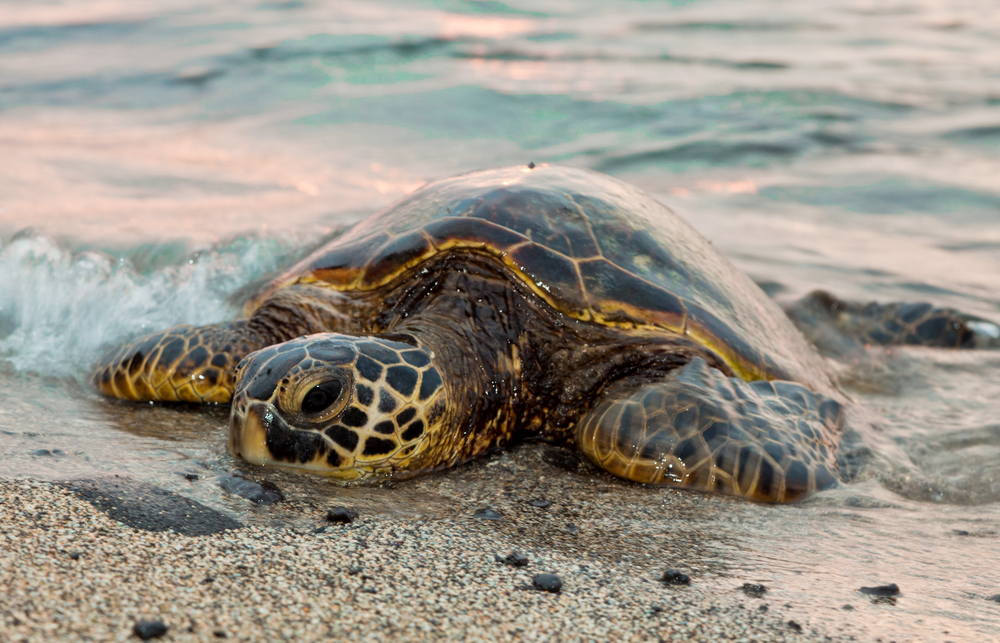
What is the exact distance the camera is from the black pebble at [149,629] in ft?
5.37

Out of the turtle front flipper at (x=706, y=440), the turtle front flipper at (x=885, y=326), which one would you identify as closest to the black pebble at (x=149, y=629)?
the turtle front flipper at (x=706, y=440)

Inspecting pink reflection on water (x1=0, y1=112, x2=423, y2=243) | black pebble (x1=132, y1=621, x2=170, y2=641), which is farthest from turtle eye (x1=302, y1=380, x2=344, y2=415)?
pink reflection on water (x1=0, y1=112, x2=423, y2=243)

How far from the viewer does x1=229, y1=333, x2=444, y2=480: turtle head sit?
2.75m

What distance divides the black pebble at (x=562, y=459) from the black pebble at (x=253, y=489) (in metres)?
1.09

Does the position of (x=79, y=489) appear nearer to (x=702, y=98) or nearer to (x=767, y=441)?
(x=767, y=441)

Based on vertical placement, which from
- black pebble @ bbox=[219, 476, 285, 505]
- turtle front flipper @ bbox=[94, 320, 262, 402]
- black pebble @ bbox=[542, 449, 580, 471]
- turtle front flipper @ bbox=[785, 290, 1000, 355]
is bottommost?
black pebble @ bbox=[219, 476, 285, 505]

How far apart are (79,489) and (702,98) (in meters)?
10.8

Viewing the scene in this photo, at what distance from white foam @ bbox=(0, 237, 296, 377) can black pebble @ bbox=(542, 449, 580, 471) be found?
86.0 inches

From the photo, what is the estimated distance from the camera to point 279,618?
180 centimetres

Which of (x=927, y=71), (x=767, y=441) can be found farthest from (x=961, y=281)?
(x=927, y=71)

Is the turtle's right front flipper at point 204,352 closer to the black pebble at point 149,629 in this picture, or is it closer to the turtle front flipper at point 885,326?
the black pebble at point 149,629

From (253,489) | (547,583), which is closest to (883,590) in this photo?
(547,583)

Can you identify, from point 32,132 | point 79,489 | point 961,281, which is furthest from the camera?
point 32,132

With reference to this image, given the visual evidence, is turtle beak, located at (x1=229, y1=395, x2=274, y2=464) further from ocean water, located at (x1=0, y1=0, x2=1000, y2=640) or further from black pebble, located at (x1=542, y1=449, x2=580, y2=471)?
black pebble, located at (x1=542, y1=449, x2=580, y2=471)
